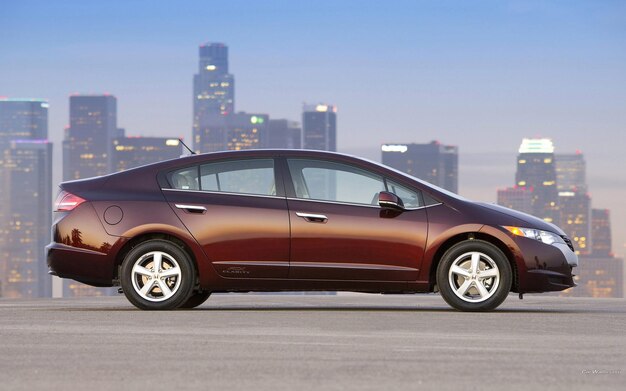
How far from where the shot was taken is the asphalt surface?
7.18 metres

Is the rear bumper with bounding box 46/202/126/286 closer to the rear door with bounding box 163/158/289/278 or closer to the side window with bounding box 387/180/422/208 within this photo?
the rear door with bounding box 163/158/289/278

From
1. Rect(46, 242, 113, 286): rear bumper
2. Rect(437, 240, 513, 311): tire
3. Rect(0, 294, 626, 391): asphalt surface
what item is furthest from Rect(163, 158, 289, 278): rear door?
Rect(437, 240, 513, 311): tire

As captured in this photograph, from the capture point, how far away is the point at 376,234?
479 inches

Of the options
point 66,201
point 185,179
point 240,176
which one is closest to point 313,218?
point 240,176

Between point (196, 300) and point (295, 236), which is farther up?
point (295, 236)

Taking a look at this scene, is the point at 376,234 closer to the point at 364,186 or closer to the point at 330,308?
the point at 364,186

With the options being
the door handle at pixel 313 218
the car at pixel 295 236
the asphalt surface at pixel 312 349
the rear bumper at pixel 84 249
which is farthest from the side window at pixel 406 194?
the rear bumper at pixel 84 249

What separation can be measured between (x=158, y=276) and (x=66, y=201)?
1167mm

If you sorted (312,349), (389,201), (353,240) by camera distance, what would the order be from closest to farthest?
1. (312,349)
2. (389,201)
3. (353,240)

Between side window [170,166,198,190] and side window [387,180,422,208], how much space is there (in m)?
1.77

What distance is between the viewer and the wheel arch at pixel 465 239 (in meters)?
12.2

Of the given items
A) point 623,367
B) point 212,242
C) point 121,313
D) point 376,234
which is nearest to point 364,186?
point 376,234

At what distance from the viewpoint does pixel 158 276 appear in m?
12.3

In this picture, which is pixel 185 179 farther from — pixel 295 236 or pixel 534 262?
pixel 534 262
